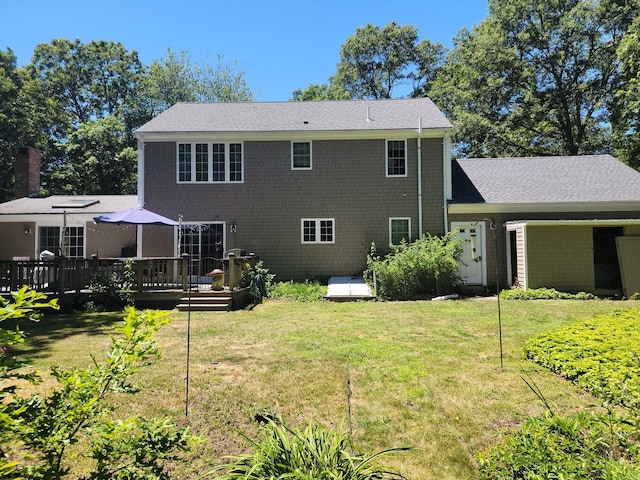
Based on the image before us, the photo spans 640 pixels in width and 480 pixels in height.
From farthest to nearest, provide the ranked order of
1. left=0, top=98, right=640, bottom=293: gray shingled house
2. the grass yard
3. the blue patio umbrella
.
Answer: left=0, top=98, right=640, bottom=293: gray shingled house, the blue patio umbrella, the grass yard

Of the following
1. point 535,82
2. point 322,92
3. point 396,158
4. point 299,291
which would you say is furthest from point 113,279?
point 322,92

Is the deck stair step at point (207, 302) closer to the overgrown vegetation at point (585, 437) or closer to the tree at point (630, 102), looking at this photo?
the overgrown vegetation at point (585, 437)

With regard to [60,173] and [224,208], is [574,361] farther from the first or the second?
[60,173]

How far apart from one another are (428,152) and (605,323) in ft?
31.2

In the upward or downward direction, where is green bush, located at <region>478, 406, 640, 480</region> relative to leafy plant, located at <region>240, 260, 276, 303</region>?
downward

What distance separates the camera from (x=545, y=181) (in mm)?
15555

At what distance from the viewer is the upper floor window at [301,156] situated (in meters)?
15.4

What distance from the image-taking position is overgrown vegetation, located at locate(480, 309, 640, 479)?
2113mm

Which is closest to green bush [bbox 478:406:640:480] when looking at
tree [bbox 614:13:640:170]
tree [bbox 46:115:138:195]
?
tree [bbox 614:13:640:170]

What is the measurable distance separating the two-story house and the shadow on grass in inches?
211

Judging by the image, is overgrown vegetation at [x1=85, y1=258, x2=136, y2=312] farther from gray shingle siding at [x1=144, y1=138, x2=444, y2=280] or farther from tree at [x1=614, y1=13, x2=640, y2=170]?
tree at [x1=614, y1=13, x2=640, y2=170]

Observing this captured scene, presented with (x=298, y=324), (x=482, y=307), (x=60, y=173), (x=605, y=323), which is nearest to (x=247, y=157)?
(x=298, y=324)

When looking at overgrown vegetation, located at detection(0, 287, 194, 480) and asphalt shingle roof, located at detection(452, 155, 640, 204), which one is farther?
asphalt shingle roof, located at detection(452, 155, 640, 204)

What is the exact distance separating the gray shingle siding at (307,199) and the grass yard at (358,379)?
239 inches
